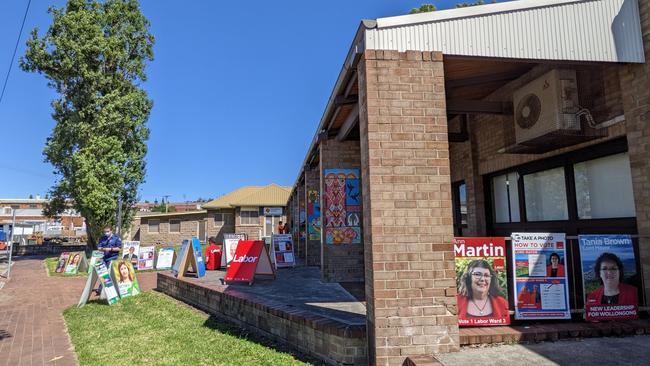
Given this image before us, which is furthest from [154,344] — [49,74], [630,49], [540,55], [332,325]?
[49,74]

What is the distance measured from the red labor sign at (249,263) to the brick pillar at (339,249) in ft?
4.62

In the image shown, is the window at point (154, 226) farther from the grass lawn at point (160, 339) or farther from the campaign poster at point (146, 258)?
the grass lawn at point (160, 339)

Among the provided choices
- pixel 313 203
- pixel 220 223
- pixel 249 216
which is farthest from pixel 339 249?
pixel 220 223

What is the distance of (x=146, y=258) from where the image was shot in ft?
53.9

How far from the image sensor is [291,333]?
5.43m

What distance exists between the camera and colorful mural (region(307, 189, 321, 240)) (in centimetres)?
1236

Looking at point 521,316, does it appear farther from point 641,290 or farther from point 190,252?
point 190,252

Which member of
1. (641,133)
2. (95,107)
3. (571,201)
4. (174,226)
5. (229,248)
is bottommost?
(229,248)

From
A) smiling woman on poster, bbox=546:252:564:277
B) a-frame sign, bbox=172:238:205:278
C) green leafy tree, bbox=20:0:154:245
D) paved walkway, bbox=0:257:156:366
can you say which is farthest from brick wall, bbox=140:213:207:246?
smiling woman on poster, bbox=546:252:564:277

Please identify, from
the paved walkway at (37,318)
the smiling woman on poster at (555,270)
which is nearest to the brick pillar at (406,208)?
the smiling woman on poster at (555,270)

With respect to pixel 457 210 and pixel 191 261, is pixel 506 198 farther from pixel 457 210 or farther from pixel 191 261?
pixel 191 261

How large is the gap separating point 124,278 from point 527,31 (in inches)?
380

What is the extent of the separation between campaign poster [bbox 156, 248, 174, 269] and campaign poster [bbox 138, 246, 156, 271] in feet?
1.08

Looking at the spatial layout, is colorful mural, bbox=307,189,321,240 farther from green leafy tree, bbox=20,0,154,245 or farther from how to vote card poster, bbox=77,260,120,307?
green leafy tree, bbox=20,0,154,245
